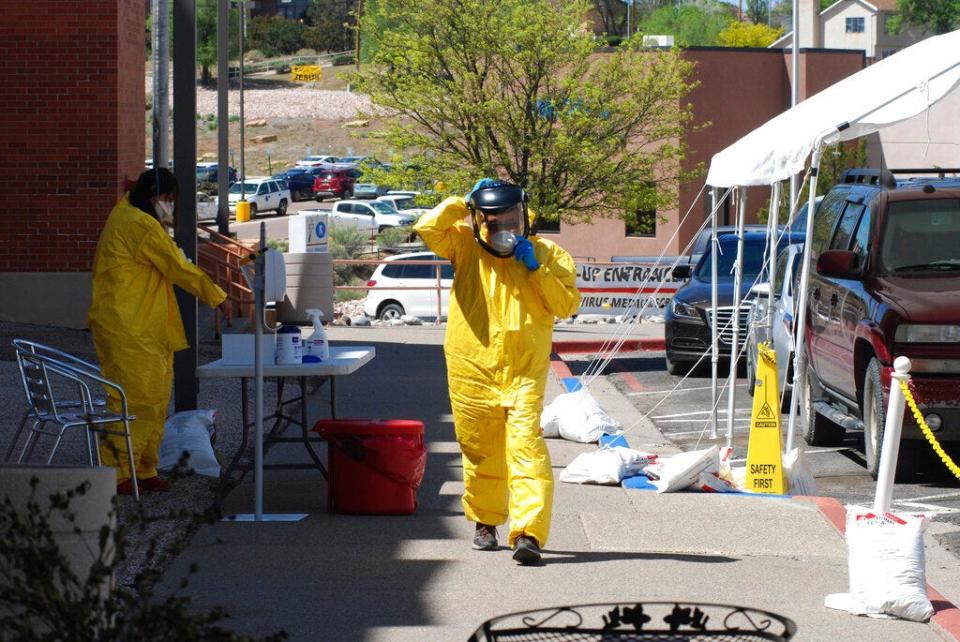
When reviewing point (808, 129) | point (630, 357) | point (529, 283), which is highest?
point (808, 129)

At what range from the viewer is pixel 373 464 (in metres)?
8.23

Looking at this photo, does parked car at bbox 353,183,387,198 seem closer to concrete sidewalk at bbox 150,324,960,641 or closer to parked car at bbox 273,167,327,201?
parked car at bbox 273,167,327,201

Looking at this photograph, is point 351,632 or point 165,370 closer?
point 351,632

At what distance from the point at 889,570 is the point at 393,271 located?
22614 mm

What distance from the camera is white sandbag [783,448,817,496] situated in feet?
31.0

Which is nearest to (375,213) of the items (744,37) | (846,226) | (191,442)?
(846,226)

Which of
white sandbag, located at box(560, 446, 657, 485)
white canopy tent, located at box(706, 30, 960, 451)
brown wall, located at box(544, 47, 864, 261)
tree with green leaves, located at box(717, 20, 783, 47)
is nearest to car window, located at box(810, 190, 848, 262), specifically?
white canopy tent, located at box(706, 30, 960, 451)

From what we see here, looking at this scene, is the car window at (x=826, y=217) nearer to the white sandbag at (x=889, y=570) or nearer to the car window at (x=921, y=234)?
the car window at (x=921, y=234)

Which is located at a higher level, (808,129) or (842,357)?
(808,129)

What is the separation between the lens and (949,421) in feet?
31.7

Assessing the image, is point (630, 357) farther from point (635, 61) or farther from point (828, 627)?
point (828, 627)

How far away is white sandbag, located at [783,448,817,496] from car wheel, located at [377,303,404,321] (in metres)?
19.0

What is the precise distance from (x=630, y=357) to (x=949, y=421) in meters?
11.1

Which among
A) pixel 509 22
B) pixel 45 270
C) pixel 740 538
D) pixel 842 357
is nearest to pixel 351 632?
pixel 740 538
